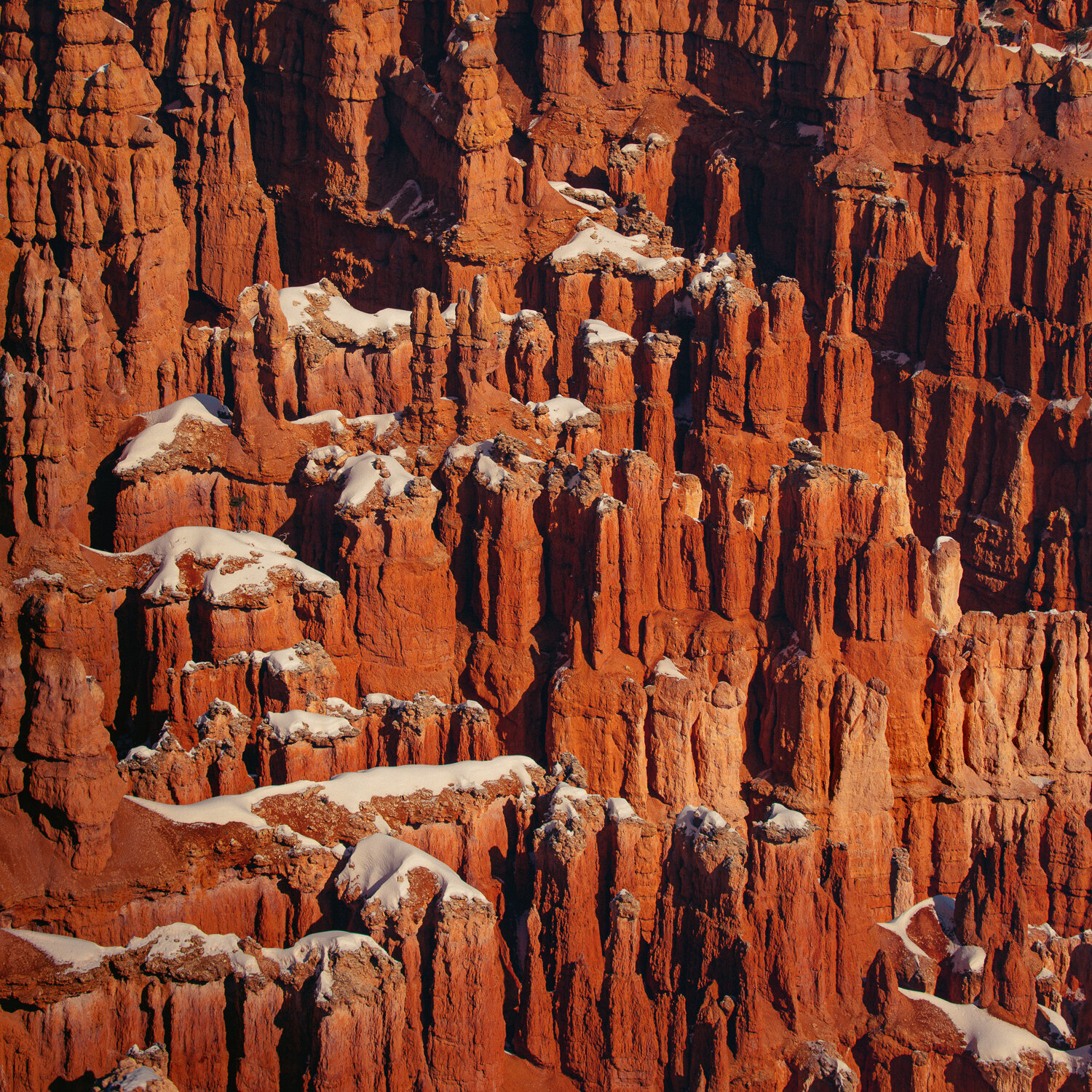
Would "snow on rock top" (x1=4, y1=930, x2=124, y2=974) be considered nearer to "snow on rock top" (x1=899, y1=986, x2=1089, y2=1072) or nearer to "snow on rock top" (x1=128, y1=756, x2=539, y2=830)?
"snow on rock top" (x1=128, y1=756, x2=539, y2=830)

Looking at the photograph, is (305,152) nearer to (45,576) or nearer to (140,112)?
(140,112)

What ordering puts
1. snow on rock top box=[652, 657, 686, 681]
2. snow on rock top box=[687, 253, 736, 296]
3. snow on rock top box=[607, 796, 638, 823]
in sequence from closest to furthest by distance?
snow on rock top box=[607, 796, 638, 823] → snow on rock top box=[652, 657, 686, 681] → snow on rock top box=[687, 253, 736, 296]

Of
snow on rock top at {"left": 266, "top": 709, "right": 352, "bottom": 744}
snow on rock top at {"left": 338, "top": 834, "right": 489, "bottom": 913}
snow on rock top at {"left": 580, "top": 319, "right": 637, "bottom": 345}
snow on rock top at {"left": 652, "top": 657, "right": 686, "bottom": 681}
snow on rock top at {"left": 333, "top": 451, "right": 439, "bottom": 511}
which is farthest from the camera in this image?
snow on rock top at {"left": 580, "top": 319, "right": 637, "bottom": 345}

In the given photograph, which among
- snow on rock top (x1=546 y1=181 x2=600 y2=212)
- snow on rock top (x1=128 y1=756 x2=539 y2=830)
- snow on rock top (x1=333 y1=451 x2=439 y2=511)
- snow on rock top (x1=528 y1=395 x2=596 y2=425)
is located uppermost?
snow on rock top (x1=546 y1=181 x2=600 y2=212)

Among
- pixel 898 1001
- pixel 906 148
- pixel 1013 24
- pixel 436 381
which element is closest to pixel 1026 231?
pixel 906 148

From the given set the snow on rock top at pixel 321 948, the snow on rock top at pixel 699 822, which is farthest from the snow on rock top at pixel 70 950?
the snow on rock top at pixel 699 822

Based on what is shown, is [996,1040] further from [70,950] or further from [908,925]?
[70,950]

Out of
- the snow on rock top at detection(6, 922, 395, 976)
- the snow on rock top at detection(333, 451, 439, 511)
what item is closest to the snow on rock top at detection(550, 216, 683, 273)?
the snow on rock top at detection(333, 451, 439, 511)
